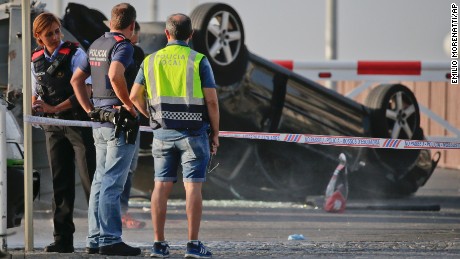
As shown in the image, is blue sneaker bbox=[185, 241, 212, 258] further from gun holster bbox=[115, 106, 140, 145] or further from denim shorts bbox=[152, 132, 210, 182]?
gun holster bbox=[115, 106, 140, 145]

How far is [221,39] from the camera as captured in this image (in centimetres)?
1330

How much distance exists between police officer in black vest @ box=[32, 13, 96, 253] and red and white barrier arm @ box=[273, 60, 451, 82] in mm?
8008

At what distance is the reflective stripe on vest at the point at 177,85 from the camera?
29.2ft

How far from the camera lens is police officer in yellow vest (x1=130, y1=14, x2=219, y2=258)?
891 cm

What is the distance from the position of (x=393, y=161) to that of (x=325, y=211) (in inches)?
58.8

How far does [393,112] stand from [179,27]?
6.41 meters

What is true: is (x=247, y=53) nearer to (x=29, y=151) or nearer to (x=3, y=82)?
(x=3, y=82)

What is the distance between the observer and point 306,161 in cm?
1439

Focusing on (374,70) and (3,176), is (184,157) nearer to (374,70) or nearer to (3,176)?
(3,176)

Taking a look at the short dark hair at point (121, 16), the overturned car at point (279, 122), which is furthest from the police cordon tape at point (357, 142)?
the short dark hair at point (121, 16)

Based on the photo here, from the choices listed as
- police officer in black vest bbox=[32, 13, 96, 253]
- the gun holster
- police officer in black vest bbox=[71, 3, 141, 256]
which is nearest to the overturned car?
police officer in black vest bbox=[32, 13, 96, 253]

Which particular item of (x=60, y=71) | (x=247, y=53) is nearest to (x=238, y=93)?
(x=247, y=53)

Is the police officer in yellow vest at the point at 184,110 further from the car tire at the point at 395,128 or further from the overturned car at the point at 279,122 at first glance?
the car tire at the point at 395,128

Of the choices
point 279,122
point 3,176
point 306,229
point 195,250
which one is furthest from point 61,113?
point 279,122
